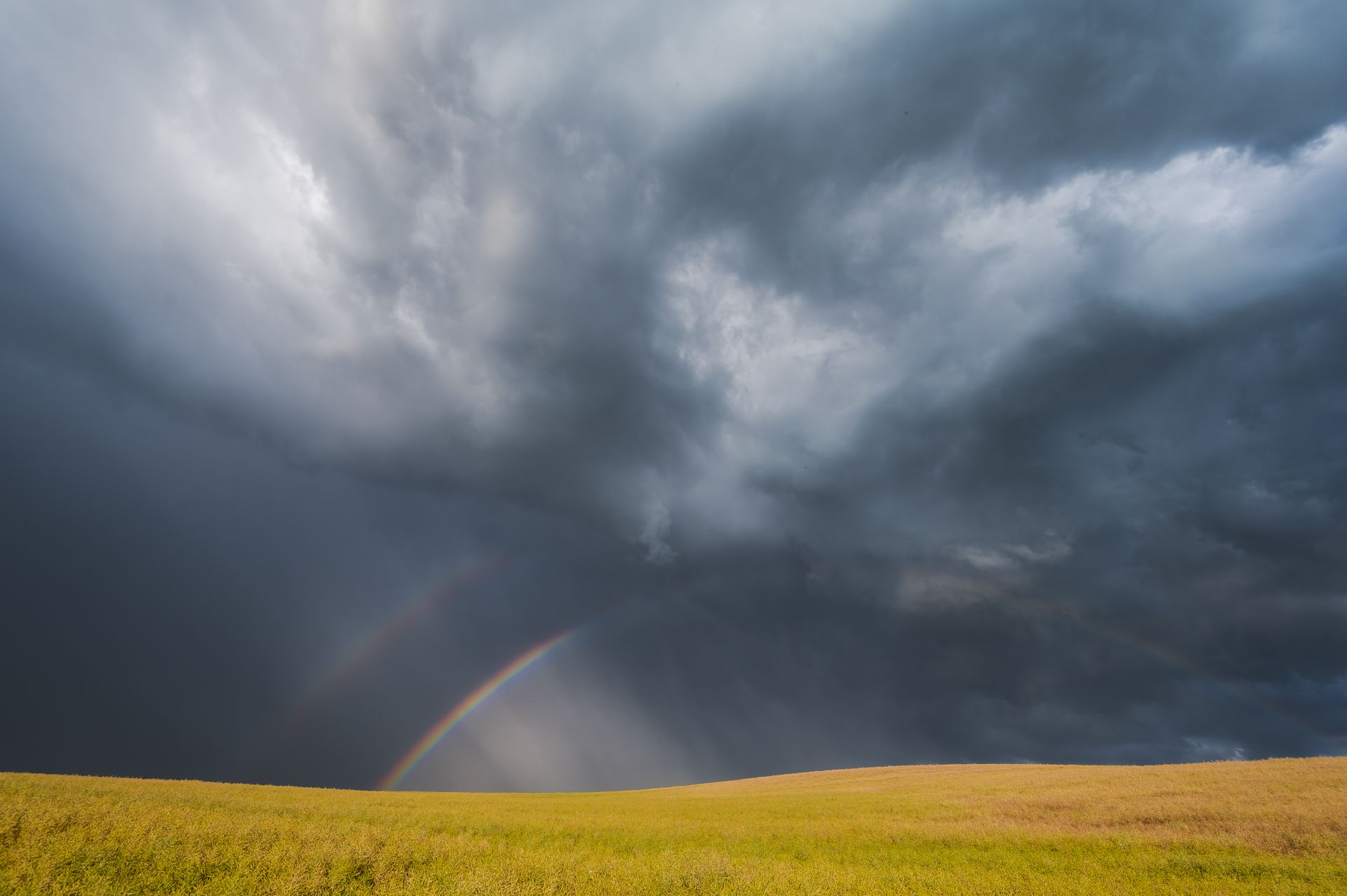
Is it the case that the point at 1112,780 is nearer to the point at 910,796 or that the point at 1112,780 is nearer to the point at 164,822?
the point at 910,796

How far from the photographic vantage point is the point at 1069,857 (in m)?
20.1

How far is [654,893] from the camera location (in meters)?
14.1

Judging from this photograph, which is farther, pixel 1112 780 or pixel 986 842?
pixel 1112 780

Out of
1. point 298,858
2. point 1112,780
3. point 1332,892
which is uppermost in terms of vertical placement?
A: point 1112,780

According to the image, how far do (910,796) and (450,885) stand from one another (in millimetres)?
35019

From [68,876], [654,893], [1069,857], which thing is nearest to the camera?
[68,876]

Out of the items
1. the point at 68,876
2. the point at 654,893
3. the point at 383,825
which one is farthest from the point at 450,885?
the point at 383,825

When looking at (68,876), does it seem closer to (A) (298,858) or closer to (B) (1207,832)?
(A) (298,858)

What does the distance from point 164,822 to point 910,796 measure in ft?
132

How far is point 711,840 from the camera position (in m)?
24.2

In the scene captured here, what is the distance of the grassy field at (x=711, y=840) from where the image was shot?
1284cm

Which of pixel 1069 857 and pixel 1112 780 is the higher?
pixel 1112 780

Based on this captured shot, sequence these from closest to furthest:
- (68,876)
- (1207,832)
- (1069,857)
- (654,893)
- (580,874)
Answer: (68,876)
(654,893)
(580,874)
(1069,857)
(1207,832)

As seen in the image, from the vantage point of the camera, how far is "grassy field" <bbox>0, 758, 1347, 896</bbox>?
42.1ft
